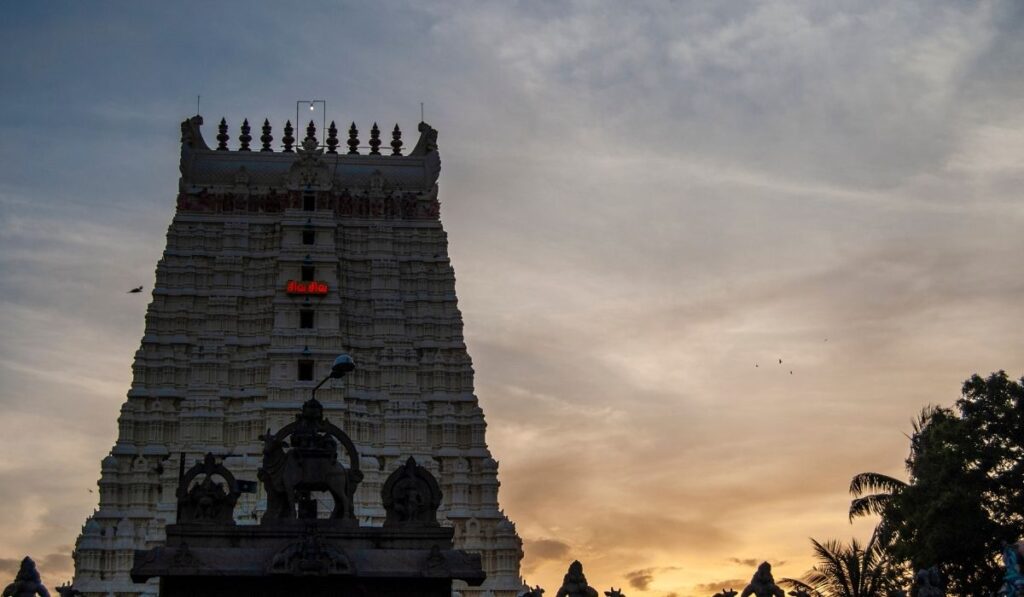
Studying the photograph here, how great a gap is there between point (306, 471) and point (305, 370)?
194ft

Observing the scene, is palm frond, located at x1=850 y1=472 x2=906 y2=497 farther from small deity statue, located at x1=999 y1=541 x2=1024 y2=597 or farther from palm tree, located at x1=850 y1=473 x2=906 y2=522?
small deity statue, located at x1=999 y1=541 x2=1024 y2=597

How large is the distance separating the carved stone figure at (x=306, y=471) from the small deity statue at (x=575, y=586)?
5.83m

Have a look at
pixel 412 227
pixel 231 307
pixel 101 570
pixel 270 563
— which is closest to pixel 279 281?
pixel 231 307

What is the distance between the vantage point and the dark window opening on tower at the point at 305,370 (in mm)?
94312

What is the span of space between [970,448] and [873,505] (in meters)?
11.4

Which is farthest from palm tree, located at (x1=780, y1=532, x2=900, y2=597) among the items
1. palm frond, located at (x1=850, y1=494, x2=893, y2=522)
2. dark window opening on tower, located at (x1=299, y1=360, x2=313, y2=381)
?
dark window opening on tower, located at (x1=299, y1=360, x2=313, y2=381)

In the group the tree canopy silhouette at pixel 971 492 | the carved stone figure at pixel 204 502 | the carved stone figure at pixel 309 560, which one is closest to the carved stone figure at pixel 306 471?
→ the carved stone figure at pixel 204 502

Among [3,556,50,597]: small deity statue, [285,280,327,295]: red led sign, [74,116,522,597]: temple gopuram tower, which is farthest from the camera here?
[285,280,327,295]: red led sign

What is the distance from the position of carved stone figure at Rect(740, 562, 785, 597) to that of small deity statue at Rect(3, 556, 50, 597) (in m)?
17.7

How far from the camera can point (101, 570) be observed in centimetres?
8500

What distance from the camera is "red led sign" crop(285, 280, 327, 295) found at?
97.1 m

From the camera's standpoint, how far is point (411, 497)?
36.6 metres

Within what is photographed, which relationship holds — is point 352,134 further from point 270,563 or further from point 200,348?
point 270,563

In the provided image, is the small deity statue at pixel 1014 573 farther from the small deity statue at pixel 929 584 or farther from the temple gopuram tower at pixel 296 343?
the temple gopuram tower at pixel 296 343
